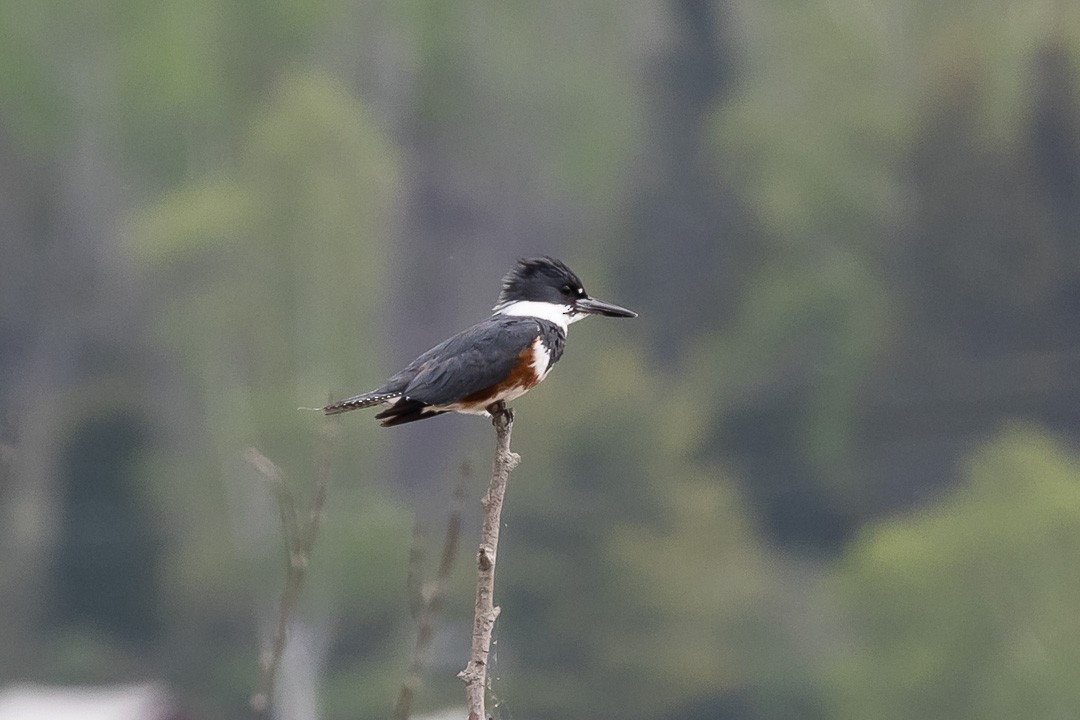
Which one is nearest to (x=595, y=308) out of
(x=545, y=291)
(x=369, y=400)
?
(x=545, y=291)

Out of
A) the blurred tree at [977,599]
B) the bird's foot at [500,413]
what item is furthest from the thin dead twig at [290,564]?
the blurred tree at [977,599]

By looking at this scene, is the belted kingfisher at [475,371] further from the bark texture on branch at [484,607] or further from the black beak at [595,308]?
the bark texture on branch at [484,607]

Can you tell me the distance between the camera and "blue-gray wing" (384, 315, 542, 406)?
88.0 inches

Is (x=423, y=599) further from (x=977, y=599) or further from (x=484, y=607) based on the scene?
(x=977, y=599)

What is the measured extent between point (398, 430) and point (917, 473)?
9.47 feet

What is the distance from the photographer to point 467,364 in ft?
7.45

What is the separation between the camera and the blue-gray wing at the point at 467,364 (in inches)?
88.0

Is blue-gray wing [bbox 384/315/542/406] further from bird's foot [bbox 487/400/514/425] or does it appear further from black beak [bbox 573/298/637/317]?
black beak [bbox 573/298/637/317]

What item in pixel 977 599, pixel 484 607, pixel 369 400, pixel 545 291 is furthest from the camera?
pixel 977 599

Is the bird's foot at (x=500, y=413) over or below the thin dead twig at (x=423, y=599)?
over

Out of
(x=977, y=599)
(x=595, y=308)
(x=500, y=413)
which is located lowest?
(x=500, y=413)

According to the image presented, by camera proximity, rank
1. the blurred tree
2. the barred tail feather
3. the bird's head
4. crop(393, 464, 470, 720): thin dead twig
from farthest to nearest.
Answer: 1. the blurred tree
2. the bird's head
3. the barred tail feather
4. crop(393, 464, 470, 720): thin dead twig

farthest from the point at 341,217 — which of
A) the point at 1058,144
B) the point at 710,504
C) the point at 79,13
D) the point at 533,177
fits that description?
the point at 1058,144

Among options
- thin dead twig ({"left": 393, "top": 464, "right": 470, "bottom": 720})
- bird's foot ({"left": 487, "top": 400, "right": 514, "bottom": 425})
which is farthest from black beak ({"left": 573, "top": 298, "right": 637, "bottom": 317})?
thin dead twig ({"left": 393, "top": 464, "right": 470, "bottom": 720})
